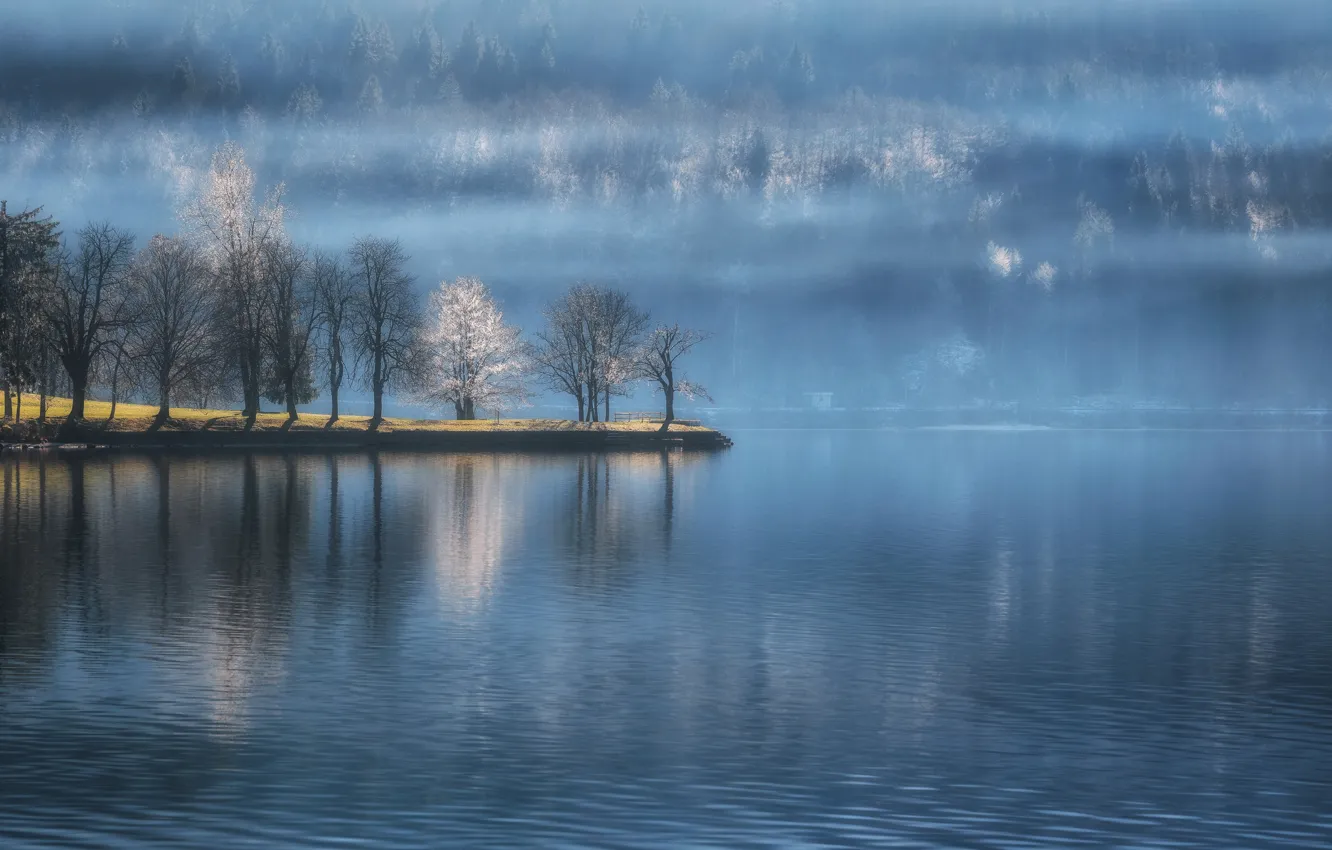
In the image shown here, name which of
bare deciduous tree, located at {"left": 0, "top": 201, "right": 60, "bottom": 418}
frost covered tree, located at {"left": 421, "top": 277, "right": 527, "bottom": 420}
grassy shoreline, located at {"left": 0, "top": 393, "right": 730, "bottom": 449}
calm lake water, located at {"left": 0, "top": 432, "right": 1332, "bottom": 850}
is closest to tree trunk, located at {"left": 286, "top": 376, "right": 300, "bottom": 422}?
grassy shoreline, located at {"left": 0, "top": 393, "right": 730, "bottom": 449}

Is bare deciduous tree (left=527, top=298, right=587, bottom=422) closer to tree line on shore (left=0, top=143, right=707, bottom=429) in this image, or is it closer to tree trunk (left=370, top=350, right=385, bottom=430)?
tree line on shore (left=0, top=143, right=707, bottom=429)

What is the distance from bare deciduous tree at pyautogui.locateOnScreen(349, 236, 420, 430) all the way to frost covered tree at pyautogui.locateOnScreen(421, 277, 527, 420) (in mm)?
4876

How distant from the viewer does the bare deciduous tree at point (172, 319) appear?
127 m

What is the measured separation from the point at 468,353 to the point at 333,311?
15.5 metres

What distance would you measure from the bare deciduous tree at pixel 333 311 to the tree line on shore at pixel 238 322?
197mm

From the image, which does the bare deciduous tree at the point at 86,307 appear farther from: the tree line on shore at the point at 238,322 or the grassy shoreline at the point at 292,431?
the grassy shoreline at the point at 292,431

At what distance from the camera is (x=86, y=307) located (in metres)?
129

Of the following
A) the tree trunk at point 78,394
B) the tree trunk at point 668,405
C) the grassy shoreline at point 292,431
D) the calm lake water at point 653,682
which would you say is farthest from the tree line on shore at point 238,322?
the calm lake water at point 653,682

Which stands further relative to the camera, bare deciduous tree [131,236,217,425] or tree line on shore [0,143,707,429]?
bare deciduous tree [131,236,217,425]

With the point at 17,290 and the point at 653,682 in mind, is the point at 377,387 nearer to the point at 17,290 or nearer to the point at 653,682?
the point at 17,290

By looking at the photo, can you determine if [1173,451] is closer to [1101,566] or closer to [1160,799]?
[1101,566]

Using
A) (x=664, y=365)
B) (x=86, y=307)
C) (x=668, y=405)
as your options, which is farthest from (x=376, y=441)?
(x=664, y=365)

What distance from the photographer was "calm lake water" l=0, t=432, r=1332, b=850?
21.4 metres

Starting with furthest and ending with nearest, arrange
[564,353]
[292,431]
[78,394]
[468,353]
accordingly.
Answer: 1. [564,353]
2. [468,353]
3. [292,431]
4. [78,394]
